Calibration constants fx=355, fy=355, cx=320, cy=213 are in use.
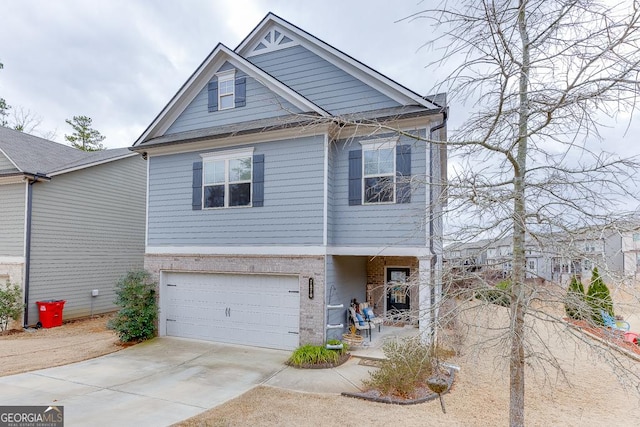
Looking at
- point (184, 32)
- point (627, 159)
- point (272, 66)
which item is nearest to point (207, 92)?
point (272, 66)

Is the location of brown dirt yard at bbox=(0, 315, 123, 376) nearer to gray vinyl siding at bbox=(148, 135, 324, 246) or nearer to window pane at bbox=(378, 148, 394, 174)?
gray vinyl siding at bbox=(148, 135, 324, 246)

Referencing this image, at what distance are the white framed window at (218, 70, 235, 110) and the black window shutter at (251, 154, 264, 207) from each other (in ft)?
6.52

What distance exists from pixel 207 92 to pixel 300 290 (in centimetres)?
645

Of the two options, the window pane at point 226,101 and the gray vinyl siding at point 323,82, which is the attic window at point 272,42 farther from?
the window pane at point 226,101

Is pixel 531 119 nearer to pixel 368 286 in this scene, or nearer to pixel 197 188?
pixel 197 188

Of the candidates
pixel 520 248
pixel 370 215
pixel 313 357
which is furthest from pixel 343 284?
pixel 520 248

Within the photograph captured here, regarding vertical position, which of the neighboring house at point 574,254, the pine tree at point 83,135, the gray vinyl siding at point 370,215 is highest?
the pine tree at point 83,135

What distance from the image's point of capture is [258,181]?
955cm

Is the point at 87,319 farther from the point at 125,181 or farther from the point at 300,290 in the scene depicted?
the point at 300,290

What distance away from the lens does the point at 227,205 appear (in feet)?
32.5

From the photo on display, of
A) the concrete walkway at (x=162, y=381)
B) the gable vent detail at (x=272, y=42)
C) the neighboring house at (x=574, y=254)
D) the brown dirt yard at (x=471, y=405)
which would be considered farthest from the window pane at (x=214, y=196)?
the neighboring house at (x=574, y=254)

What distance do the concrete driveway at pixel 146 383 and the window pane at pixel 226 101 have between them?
Answer: 6.74 meters

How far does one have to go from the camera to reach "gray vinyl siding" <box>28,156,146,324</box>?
39.8ft

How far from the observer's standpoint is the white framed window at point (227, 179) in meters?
9.74
